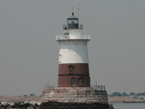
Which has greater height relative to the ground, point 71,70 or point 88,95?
point 71,70

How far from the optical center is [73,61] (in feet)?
173

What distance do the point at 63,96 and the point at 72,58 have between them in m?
5.15

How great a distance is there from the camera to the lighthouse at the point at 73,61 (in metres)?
52.6

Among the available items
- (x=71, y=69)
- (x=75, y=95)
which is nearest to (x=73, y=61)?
(x=71, y=69)

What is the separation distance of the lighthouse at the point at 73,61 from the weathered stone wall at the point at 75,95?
1462mm

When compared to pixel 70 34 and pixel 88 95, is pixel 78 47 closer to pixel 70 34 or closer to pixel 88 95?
pixel 70 34

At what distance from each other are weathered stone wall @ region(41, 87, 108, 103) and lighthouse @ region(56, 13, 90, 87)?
4.80 feet

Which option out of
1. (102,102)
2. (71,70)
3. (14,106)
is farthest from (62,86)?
(14,106)

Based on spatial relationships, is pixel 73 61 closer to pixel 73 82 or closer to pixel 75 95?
pixel 73 82

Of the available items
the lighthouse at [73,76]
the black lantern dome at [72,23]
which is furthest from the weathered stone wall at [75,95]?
the black lantern dome at [72,23]

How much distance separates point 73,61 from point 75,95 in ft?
15.6

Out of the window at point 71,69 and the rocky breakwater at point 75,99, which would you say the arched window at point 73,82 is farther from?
the rocky breakwater at point 75,99

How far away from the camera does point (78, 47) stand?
5291 centimetres

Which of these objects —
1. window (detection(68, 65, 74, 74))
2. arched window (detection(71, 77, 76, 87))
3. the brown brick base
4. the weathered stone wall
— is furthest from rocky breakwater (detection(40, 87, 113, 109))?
window (detection(68, 65, 74, 74))
